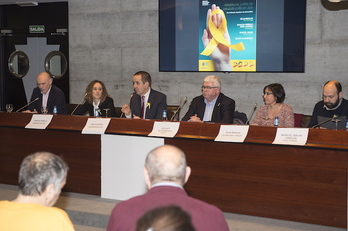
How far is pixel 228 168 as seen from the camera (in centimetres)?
404

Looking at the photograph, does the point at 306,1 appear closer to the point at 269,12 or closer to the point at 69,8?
the point at 269,12

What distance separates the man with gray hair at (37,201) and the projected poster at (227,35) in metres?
4.55

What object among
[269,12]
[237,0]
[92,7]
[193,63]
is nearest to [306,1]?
[269,12]

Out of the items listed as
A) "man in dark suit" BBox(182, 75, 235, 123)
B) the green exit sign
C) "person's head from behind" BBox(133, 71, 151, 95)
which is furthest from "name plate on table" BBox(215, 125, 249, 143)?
the green exit sign

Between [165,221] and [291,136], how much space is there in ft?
8.87

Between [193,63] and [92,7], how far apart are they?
5.78 feet

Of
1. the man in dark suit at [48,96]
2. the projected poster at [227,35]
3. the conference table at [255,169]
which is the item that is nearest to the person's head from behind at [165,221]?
the conference table at [255,169]

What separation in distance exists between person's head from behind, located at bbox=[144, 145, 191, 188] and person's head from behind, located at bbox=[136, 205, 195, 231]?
1.80 feet

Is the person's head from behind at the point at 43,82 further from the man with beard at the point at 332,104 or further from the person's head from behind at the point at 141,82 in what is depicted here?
the man with beard at the point at 332,104

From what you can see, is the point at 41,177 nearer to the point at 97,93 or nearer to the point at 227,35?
the point at 97,93

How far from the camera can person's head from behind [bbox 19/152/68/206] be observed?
1830 mm

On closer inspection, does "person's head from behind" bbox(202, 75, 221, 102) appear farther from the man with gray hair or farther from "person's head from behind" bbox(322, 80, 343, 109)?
the man with gray hair

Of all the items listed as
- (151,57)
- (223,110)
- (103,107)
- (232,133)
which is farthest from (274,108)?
(151,57)

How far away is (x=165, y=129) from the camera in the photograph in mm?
4301
